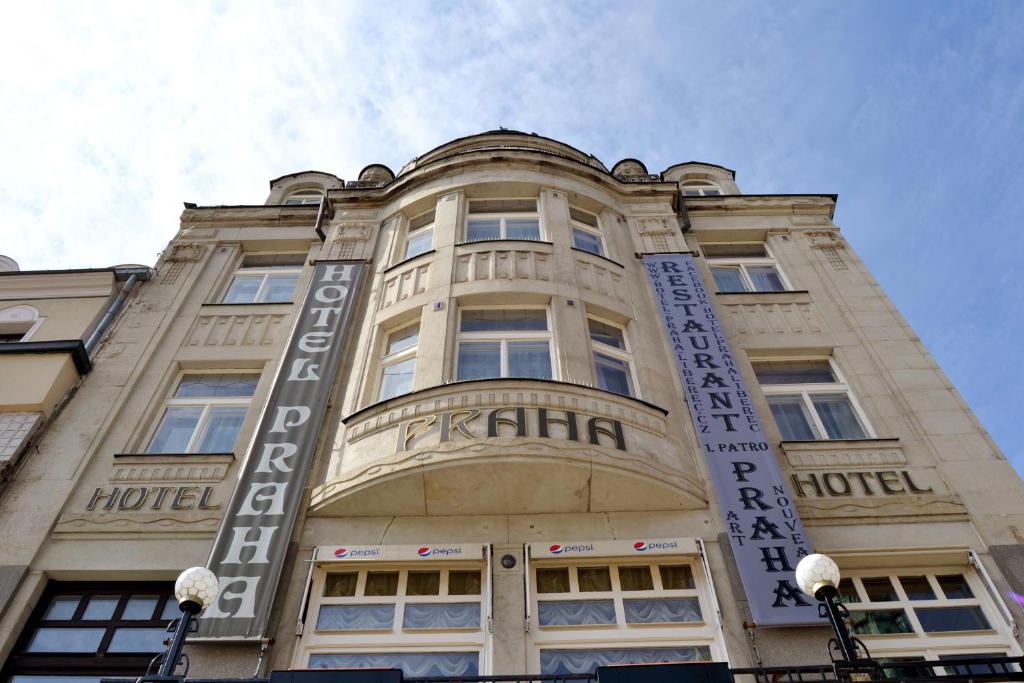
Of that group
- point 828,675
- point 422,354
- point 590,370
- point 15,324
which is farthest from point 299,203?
point 828,675

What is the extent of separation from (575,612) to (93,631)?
20.5 feet

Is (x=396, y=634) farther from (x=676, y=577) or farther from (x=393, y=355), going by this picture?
(x=393, y=355)

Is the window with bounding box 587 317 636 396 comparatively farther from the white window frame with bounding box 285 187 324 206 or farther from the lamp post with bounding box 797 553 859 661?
the white window frame with bounding box 285 187 324 206

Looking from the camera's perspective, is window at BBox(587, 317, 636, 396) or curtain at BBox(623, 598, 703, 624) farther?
window at BBox(587, 317, 636, 396)

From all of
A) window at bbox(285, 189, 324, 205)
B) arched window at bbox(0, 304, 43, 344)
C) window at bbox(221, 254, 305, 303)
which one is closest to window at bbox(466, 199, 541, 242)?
window at bbox(221, 254, 305, 303)

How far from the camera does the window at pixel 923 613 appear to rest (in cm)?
936

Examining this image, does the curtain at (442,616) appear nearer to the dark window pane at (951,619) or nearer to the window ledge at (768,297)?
the dark window pane at (951,619)

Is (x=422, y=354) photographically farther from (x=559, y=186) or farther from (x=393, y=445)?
(x=559, y=186)

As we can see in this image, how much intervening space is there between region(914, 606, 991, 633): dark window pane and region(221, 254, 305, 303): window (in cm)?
1236

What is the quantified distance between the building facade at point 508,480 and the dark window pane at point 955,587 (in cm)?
4

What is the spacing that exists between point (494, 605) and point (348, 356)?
5.79 metres

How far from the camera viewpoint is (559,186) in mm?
17234

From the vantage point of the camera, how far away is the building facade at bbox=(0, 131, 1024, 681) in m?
9.41

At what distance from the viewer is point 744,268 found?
17500 mm
